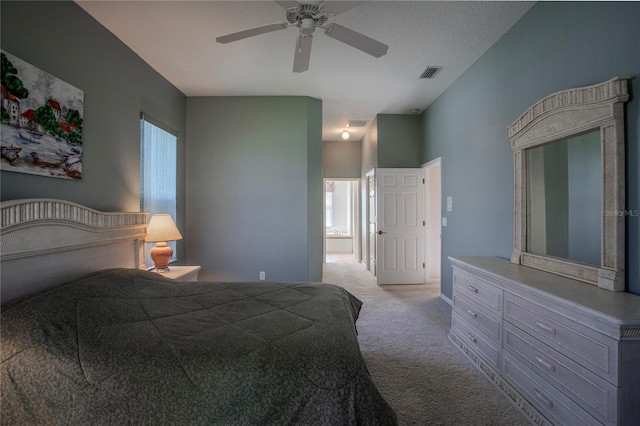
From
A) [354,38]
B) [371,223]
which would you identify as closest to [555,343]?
[354,38]

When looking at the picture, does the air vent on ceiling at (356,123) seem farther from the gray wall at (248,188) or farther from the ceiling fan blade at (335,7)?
the ceiling fan blade at (335,7)

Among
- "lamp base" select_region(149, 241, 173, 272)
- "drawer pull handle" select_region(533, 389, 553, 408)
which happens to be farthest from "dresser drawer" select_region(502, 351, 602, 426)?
"lamp base" select_region(149, 241, 173, 272)

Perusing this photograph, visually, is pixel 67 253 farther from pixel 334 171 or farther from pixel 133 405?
pixel 334 171

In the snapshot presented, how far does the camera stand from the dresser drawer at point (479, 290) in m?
2.17

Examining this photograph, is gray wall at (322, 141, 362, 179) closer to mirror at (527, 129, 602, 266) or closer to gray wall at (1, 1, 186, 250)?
gray wall at (1, 1, 186, 250)

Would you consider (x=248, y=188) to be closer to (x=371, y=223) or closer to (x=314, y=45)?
(x=314, y=45)

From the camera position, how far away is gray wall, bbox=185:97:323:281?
13.5ft

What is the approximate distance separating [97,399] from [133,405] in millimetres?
154

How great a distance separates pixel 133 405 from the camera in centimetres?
118

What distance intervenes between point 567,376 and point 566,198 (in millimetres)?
1142

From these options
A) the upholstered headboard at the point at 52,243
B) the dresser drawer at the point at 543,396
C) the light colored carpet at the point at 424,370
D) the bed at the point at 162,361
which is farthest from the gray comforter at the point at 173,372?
the dresser drawer at the point at 543,396

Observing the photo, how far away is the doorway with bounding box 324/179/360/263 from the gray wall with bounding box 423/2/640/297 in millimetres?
4043

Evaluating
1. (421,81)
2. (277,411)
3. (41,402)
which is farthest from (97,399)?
(421,81)

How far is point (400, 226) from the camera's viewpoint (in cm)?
500
